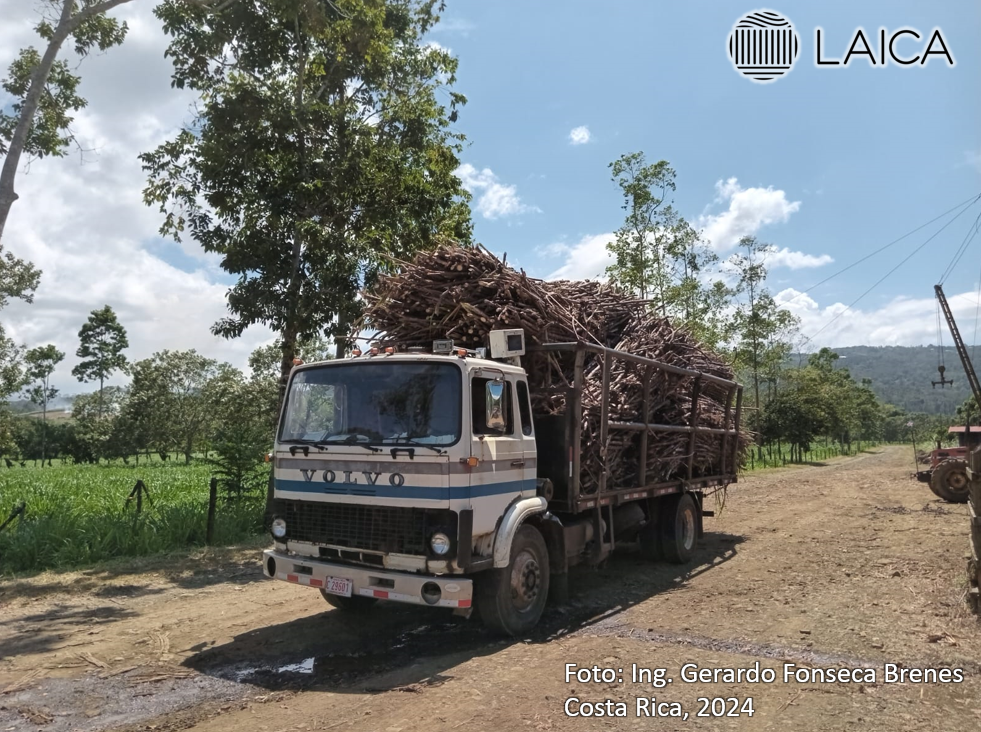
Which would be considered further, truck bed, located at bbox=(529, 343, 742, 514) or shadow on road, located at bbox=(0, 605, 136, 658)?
truck bed, located at bbox=(529, 343, 742, 514)

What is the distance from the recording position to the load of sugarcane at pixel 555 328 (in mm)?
7078

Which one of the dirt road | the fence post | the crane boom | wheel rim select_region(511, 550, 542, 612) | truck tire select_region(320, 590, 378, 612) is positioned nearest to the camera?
the dirt road

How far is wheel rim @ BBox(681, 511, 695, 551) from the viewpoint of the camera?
30.8ft

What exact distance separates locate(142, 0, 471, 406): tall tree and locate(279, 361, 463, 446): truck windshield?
5.32 meters

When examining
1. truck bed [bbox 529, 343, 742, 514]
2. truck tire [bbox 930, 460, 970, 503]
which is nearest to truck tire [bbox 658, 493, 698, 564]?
truck bed [bbox 529, 343, 742, 514]

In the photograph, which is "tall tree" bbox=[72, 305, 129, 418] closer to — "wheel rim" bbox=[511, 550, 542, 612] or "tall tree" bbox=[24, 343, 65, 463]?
"tall tree" bbox=[24, 343, 65, 463]

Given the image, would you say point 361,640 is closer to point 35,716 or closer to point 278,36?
point 35,716

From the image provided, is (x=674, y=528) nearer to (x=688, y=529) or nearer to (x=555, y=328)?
(x=688, y=529)

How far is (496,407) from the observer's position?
5.93 m

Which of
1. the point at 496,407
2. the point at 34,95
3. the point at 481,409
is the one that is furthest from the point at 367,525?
the point at 34,95

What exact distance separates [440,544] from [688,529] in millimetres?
5486

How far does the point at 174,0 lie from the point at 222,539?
29.4 feet

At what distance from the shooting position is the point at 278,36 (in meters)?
12.3

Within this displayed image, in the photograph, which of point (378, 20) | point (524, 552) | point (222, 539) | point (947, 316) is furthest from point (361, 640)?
point (947, 316)
